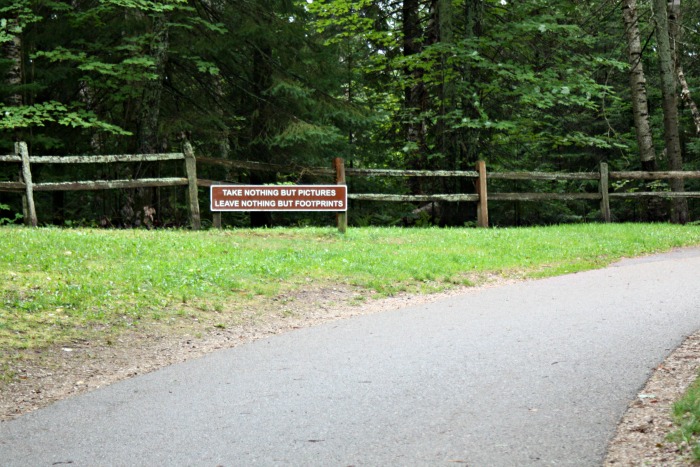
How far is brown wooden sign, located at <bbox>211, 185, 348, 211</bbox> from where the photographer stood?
595 inches

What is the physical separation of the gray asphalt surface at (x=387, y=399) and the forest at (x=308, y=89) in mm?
11775

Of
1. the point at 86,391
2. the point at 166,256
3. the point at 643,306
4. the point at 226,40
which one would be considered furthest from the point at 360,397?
the point at 226,40

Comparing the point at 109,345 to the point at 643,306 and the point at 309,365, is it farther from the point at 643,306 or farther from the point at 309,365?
the point at 643,306

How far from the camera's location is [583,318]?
8.57 metres

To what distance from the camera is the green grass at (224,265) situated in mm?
8562

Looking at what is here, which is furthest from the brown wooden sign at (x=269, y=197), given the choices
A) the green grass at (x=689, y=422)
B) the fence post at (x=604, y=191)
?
the green grass at (x=689, y=422)

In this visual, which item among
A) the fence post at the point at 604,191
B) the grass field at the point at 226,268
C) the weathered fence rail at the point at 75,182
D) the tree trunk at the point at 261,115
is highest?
the tree trunk at the point at 261,115

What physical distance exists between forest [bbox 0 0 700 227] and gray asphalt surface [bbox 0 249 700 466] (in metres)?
11.8

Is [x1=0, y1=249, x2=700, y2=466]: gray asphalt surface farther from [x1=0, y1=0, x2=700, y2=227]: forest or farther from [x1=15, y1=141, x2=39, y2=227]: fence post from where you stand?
[x1=0, y1=0, x2=700, y2=227]: forest

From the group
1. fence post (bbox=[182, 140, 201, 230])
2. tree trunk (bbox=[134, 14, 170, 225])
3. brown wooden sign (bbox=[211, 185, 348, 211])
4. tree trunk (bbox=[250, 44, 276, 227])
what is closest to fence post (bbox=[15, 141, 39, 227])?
fence post (bbox=[182, 140, 201, 230])

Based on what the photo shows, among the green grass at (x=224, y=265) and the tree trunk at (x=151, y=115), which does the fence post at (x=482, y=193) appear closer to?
the green grass at (x=224, y=265)

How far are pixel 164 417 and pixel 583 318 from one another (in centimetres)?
520

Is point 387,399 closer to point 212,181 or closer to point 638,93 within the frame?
point 212,181

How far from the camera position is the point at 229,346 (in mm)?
7812
